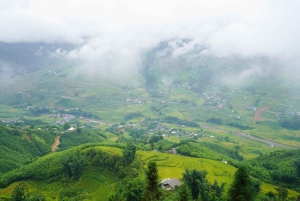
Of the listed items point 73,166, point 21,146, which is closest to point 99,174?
point 73,166

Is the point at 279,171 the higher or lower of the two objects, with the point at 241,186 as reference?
lower

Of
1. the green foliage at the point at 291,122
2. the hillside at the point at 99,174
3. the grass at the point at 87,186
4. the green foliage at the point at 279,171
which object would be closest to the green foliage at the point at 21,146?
the hillside at the point at 99,174

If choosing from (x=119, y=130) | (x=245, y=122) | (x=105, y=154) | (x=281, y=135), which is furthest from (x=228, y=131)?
(x=105, y=154)

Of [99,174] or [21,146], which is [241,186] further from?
[21,146]

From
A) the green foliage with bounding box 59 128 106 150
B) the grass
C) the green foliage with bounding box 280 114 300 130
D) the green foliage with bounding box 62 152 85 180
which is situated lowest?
the grass

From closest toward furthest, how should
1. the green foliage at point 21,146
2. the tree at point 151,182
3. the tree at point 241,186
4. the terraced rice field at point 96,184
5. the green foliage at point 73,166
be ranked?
the tree at point 151,182 → the tree at point 241,186 → the terraced rice field at point 96,184 → the green foliage at point 73,166 → the green foliage at point 21,146

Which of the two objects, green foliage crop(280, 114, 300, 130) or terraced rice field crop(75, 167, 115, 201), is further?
green foliage crop(280, 114, 300, 130)

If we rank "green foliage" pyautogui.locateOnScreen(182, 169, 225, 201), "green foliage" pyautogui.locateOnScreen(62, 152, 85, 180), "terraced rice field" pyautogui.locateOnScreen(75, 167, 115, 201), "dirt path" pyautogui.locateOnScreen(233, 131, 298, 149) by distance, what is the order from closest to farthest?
"green foliage" pyautogui.locateOnScreen(182, 169, 225, 201), "terraced rice field" pyautogui.locateOnScreen(75, 167, 115, 201), "green foliage" pyautogui.locateOnScreen(62, 152, 85, 180), "dirt path" pyautogui.locateOnScreen(233, 131, 298, 149)

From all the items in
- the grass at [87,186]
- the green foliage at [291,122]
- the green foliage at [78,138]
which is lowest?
the grass at [87,186]

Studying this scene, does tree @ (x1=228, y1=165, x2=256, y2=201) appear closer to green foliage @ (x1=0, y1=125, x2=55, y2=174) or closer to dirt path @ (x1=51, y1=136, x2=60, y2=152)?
green foliage @ (x1=0, y1=125, x2=55, y2=174)

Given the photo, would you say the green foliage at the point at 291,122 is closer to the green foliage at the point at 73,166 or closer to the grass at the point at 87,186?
the grass at the point at 87,186

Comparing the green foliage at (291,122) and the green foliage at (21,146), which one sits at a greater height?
the green foliage at (291,122)

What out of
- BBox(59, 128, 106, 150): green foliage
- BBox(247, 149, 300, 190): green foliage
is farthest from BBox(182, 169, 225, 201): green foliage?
BBox(59, 128, 106, 150): green foliage
